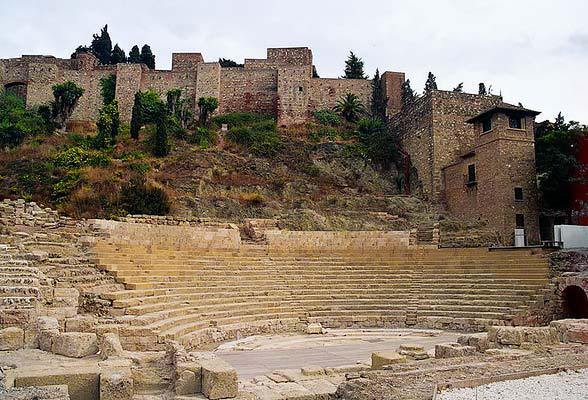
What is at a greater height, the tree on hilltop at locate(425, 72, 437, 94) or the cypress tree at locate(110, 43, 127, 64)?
the cypress tree at locate(110, 43, 127, 64)

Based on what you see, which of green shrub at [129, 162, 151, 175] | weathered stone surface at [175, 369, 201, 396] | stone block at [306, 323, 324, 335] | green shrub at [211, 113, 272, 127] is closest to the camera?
weathered stone surface at [175, 369, 201, 396]

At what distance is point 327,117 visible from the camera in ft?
117

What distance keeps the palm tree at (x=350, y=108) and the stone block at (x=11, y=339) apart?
31.3 meters

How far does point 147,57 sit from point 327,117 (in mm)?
17984

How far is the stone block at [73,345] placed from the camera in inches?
245

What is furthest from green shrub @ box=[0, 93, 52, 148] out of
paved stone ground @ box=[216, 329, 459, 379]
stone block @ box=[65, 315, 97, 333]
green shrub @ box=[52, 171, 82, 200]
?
stone block @ box=[65, 315, 97, 333]

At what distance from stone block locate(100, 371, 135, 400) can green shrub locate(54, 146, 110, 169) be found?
21.0m

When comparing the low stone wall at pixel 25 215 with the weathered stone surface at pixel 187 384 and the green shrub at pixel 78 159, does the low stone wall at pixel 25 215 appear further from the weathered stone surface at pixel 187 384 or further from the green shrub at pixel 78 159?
the weathered stone surface at pixel 187 384

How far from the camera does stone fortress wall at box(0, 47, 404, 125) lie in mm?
35906

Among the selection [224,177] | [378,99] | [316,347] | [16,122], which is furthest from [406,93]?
[316,347]

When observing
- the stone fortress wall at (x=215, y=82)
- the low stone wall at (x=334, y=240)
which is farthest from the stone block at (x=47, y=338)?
the stone fortress wall at (x=215, y=82)

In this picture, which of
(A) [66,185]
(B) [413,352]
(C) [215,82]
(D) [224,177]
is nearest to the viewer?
(B) [413,352]

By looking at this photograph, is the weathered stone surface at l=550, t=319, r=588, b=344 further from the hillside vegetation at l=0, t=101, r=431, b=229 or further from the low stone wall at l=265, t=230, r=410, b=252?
the hillside vegetation at l=0, t=101, r=431, b=229

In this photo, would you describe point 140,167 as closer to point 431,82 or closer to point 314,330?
point 314,330
